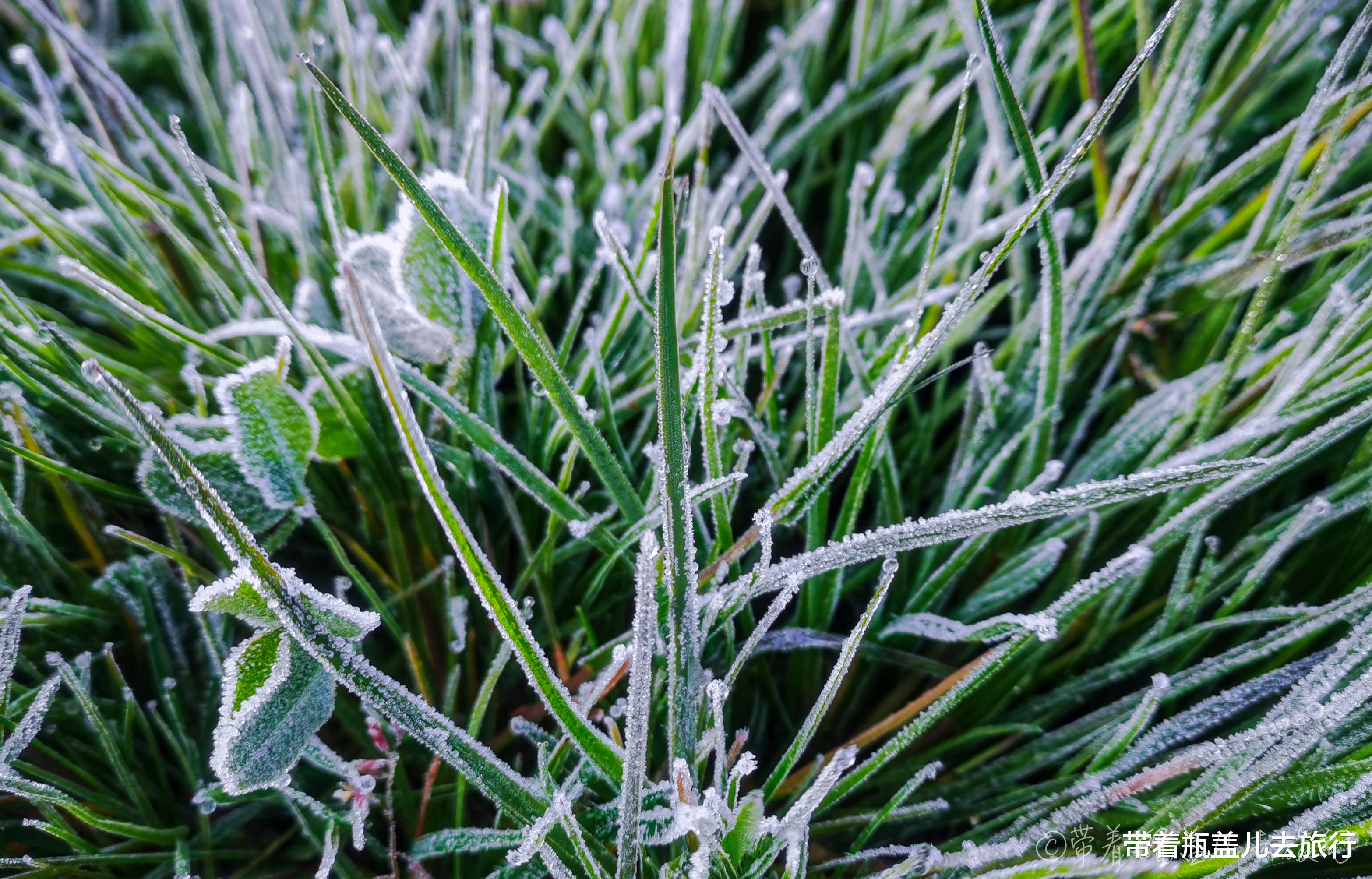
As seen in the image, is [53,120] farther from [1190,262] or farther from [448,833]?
[1190,262]

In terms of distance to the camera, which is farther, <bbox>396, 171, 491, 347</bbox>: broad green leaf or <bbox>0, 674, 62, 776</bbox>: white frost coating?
<bbox>396, 171, 491, 347</bbox>: broad green leaf

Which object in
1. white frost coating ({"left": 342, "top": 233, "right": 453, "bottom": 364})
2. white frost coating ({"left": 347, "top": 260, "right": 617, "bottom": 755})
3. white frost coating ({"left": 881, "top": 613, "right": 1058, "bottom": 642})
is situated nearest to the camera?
white frost coating ({"left": 347, "top": 260, "right": 617, "bottom": 755})

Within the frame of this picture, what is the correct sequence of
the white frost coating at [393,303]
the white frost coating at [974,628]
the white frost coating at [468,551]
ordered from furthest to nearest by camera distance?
the white frost coating at [393,303], the white frost coating at [974,628], the white frost coating at [468,551]

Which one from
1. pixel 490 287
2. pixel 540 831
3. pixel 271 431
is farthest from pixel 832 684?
pixel 271 431

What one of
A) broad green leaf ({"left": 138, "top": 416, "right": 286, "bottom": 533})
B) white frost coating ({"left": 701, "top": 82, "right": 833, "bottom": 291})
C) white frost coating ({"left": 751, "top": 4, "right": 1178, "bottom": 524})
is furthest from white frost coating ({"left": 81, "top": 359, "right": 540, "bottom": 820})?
white frost coating ({"left": 701, "top": 82, "right": 833, "bottom": 291})

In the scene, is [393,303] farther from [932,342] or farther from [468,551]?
[932,342]

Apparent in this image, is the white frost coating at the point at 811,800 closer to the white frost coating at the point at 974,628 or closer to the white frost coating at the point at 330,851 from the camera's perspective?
the white frost coating at the point at 974,628

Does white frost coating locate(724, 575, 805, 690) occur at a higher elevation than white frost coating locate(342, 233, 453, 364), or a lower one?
lower

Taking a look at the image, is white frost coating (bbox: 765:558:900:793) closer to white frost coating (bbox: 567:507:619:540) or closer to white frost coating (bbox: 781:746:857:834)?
white frost coating (bbox: 781:746:857:834)

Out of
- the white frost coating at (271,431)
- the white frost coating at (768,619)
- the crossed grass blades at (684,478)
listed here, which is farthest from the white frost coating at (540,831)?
the white frost coating at (271,431)
